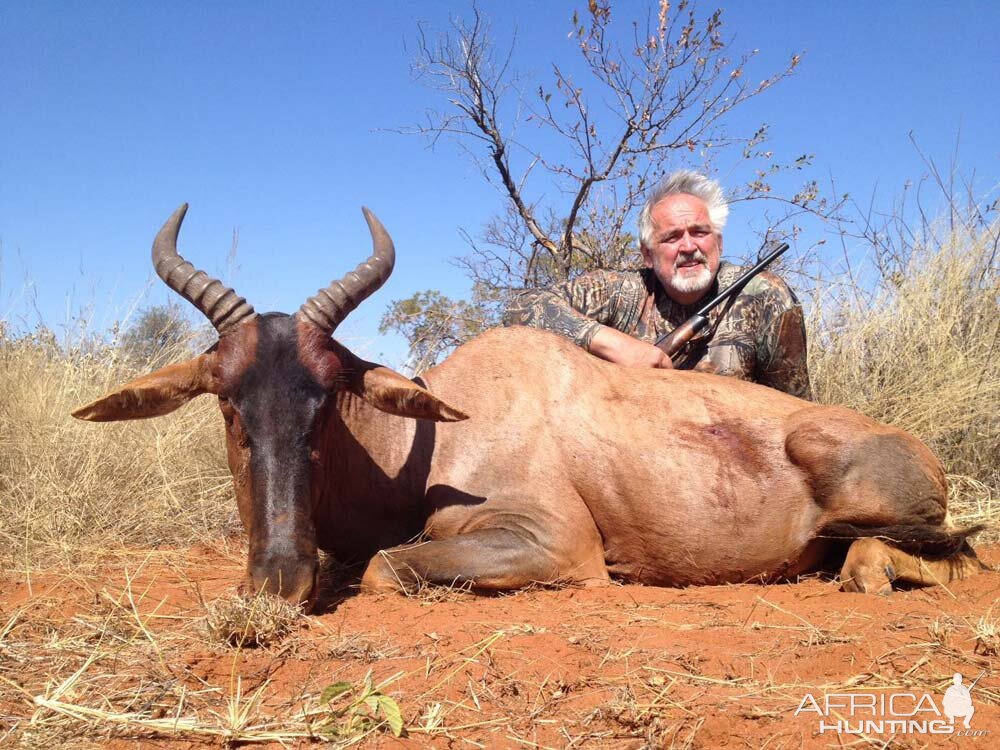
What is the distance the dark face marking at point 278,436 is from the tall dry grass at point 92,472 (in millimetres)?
2057

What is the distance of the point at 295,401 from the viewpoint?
158 inches

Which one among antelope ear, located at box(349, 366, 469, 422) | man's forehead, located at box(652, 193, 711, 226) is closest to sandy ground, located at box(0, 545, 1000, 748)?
antelope ear, located at box(349, 366, 469, 422)

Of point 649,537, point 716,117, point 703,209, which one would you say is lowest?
point 649,537

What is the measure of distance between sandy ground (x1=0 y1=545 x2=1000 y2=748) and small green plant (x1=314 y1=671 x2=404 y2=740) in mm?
16

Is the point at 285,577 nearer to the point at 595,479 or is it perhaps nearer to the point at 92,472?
the point at 595,479

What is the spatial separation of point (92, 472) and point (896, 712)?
5.70 meters

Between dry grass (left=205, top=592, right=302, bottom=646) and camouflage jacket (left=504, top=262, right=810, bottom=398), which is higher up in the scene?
→ camouflage jacket (left=504, top=262, right=810, bottom=398)

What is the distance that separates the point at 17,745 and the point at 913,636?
3.26 m

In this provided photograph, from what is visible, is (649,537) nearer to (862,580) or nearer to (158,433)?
(862,580)

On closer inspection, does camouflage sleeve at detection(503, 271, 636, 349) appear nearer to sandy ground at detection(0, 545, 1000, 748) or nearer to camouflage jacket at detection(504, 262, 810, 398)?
camouflage jacket at detection(504, 262, 810, 398)

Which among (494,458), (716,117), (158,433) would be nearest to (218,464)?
(158,433)

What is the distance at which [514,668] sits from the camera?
9.90 feet

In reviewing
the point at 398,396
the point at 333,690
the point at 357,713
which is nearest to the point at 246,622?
the point at 333,690

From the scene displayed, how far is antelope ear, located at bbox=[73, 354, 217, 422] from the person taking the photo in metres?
4.25
